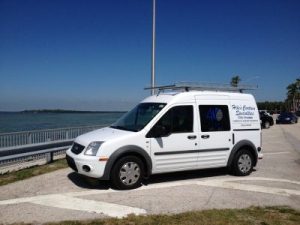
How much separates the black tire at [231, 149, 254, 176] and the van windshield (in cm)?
232

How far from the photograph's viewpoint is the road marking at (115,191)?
579 cm

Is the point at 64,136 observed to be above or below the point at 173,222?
above

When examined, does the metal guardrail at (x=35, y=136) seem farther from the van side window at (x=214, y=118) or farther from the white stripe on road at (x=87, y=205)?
the van side window at (x=214, y=118)

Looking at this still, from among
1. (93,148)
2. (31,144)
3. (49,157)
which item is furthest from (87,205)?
(49,157)

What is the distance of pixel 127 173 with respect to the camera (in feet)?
23.5

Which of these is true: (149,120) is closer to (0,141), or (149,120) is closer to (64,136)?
(0,141)

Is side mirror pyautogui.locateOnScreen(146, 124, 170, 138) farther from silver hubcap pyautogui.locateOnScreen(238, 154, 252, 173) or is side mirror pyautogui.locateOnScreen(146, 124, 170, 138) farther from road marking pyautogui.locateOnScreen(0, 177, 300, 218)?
silver hubcap pyautogui.locateOnScreen(238, 154, 252, 173)

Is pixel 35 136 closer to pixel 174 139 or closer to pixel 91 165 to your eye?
pixel 91 165

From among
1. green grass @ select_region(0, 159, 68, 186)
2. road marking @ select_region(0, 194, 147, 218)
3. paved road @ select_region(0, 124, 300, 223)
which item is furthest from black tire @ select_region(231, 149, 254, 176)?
green grass @ select_region(0, 159, 68, 186)

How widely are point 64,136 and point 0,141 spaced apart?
2897 mm

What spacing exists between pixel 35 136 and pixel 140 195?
4.81m

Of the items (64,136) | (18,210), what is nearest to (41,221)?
(18,210)

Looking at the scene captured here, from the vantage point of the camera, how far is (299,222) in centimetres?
A: 534

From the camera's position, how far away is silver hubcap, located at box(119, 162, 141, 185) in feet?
23.3
